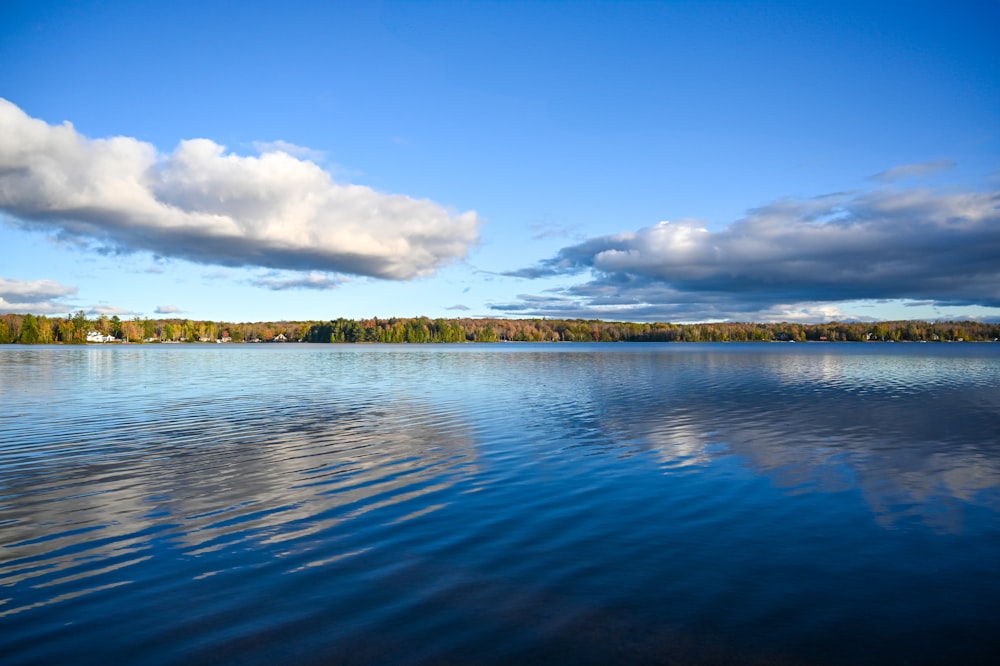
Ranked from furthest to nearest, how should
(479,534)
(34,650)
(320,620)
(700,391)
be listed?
(700,391)
(479,534)
(320,620)
(34,650)

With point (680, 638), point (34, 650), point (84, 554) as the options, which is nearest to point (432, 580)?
point (680, 638)

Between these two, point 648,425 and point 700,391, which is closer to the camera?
point 648,425

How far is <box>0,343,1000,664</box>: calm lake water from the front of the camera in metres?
8.55

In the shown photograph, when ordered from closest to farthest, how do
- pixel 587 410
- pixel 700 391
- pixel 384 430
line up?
pixel 384 430, pixel 587 410, pixel 700 391

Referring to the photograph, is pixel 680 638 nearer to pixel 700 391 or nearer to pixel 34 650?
pixel 34 650

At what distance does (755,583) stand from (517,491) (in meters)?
7.44

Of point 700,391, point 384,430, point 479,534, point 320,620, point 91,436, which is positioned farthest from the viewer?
point 700,391

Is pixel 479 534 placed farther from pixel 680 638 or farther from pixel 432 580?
pixel 680 638

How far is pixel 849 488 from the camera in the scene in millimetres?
17531

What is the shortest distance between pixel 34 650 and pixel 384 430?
19504 mm

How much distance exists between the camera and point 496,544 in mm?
12469

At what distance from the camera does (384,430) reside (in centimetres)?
2762

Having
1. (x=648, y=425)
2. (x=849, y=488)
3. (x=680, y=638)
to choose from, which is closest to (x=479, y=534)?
(x=680, y=638)

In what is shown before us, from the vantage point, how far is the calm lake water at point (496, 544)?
8.55 metres
